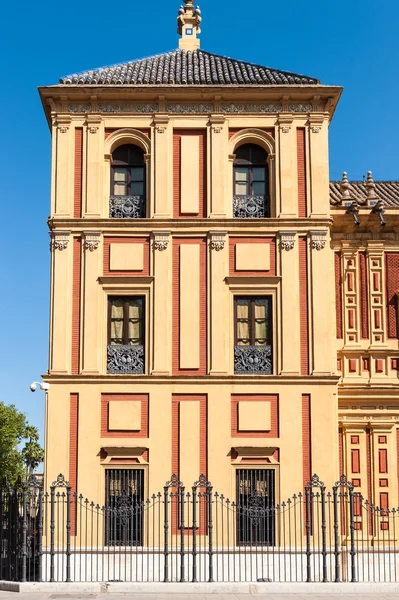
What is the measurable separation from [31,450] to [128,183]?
49.7 metres

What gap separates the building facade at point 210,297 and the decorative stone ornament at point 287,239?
4 centimetres

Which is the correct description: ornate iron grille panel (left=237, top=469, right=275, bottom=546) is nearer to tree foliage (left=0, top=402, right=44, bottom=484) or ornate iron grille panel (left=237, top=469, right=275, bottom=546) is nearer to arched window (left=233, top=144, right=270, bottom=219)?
arched window (left=233, top=144, right=270, bottom=219)

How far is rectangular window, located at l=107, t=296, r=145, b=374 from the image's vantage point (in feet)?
89.2

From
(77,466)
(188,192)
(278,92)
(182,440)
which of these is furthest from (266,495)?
(278,92)

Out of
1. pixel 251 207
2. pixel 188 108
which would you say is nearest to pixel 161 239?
pixel 251 207

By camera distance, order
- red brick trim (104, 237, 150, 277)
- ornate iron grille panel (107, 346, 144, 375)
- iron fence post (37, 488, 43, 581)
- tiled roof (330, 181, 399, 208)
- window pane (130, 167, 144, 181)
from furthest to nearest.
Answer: tiled roof (330, 181, 399, 208) → window pane (130, 167, 144, 181) → red brick trim (104, 237, 150, 277) → ornate iron grille panel (107, 346, 144, 375) → iron fence post (37, 488, 43, 581)

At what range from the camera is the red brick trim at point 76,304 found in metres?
27.2

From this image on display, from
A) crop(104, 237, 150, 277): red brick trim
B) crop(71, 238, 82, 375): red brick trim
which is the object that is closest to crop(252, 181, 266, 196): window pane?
crop(104, 237, 150, 277): red brick trim

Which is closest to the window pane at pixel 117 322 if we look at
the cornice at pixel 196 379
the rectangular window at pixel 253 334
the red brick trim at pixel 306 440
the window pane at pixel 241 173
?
the cornice at pixel 196 379

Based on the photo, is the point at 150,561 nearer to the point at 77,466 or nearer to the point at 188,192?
the point at 77,466

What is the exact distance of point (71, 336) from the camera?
27.3 m

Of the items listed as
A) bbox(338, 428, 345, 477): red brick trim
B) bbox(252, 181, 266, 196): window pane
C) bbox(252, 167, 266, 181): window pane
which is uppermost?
bbox(252, 167, 266, 181): window pane

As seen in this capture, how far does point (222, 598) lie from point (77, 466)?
6759 mm

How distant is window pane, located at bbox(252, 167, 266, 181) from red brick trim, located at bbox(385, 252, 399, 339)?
472cm
